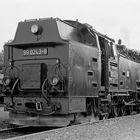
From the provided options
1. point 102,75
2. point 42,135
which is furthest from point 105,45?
point 42,135

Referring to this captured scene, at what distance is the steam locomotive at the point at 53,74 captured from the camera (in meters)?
10.2

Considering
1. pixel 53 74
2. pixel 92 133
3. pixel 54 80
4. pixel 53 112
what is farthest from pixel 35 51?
pixel 92 133

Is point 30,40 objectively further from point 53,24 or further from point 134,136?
point 134,136

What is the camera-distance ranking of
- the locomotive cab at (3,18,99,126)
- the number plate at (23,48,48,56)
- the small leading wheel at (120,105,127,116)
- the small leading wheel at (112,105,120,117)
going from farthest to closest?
the small leading wheel at (120,105,127,116)
the small leading wheel at (112,105,120,117)
the number plate at (23,48,48,56)
the locomotive cab at (3,18,99,126)

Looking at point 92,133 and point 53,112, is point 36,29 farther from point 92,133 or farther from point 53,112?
point 92,133

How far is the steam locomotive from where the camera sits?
10.2m

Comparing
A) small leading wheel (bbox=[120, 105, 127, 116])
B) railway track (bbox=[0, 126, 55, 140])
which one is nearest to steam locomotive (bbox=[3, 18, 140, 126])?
railway track (bbox=[0, 126, 55, 140])

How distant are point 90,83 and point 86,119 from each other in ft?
4.11

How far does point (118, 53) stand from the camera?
47.6 feet

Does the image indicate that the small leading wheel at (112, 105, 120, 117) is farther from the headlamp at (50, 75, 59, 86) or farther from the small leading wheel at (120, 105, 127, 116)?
the headlamp at (50, 75, 59, 86)

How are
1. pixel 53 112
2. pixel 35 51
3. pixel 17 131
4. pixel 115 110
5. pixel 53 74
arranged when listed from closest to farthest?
1. pixel 53 112
2. pixel 53 74
3. pixel 17 131
4. pixel 35 51
5. pixel 115 110

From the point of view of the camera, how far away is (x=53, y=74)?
10.4 m

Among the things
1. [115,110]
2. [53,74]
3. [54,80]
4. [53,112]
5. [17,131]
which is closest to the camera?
[53,112]

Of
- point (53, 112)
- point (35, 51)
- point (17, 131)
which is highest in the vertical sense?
point (35, 51)
